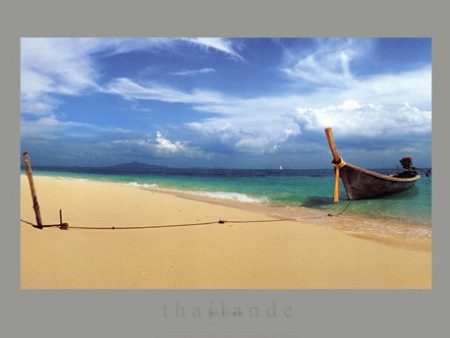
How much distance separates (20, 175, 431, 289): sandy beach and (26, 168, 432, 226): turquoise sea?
4.89 feet

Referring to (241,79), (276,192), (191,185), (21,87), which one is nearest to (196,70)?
(241,79)

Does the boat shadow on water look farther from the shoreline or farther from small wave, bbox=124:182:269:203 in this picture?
small wave, bbox=124:182:269:203

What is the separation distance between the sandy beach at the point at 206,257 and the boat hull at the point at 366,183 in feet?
5.93

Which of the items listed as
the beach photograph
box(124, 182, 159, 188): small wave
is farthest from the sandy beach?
box(124, 182, 159, 188): small wave

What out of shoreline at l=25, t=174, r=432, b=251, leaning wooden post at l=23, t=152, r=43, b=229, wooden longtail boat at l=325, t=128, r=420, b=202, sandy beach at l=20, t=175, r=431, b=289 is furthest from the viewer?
wooden longtail boat at l=325, t=128, r=420, b=202

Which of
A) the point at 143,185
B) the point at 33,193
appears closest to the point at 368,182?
the point at 33,193

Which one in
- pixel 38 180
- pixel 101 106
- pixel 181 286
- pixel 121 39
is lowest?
pixel 181 286

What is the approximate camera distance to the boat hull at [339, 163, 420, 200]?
6.93 meters

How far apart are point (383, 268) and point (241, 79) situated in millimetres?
3116

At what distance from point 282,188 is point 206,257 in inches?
222

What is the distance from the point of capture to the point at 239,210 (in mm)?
6961

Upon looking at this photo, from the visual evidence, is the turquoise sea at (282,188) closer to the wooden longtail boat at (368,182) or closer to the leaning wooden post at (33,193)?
the wooden longtail boat at (368,182)

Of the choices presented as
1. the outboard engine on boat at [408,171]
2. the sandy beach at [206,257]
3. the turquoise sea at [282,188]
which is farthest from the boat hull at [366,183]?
the sandy beach at [206,257]

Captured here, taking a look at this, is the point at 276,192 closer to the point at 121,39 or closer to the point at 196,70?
the point at 196,70
